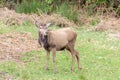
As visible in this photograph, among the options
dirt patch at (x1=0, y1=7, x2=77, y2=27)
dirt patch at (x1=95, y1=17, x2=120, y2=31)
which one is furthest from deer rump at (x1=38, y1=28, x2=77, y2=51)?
dirt patch at (x1=95, y1=17, x2=120, y2=31)

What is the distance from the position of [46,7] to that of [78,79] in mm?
9529

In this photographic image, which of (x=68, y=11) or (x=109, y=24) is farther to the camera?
(x=68, y=11)

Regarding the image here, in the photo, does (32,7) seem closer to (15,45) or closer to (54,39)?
(15,45)

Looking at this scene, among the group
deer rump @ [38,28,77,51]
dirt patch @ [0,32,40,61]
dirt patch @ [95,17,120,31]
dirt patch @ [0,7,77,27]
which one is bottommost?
dirt patch @ [95,17,120,31]

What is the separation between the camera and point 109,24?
698 inches

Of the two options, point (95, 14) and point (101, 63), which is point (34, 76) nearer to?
point (101, 63)

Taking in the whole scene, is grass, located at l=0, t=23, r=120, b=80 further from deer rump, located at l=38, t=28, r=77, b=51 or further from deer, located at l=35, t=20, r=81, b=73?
Result: deer rump, located at l=38, t=28, r=77, b=51

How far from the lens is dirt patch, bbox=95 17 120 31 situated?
55.7 feet

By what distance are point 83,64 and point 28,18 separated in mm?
6311

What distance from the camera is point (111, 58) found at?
12281 mm

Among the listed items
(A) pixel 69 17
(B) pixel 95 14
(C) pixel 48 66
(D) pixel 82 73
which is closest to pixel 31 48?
(C) pixel 48 66

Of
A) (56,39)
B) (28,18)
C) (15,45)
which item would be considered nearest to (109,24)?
(28,18)

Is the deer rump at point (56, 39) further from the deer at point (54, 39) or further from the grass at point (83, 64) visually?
the grass at point (83, 64)

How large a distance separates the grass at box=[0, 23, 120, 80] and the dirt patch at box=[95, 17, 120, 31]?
69.1 inches
